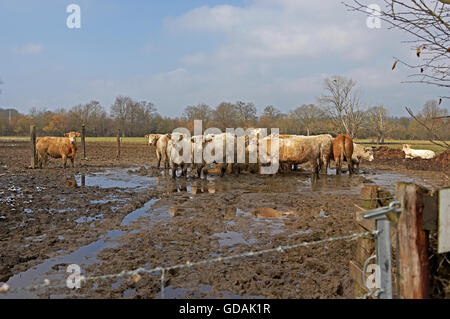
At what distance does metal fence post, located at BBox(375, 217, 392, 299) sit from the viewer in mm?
2467

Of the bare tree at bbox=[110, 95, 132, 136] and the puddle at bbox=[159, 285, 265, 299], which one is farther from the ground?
the bare tree at bbox=[110, 95, 132, 136]

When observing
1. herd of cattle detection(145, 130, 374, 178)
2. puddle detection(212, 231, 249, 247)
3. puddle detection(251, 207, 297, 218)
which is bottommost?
puddle detection(212, 231, 249, 247)

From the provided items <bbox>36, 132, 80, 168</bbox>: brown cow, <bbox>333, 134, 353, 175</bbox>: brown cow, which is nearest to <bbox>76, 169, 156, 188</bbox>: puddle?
<bbox>36, 132, 80, 168</bbox>: brown cow

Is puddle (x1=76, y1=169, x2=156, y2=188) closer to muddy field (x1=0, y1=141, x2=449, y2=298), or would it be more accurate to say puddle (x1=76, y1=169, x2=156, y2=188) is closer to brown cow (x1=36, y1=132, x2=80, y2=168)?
muddy field (x1=0, y1=141, x2=449, y2=298)

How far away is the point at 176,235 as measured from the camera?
243 inches

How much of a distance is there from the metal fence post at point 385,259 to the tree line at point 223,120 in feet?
108

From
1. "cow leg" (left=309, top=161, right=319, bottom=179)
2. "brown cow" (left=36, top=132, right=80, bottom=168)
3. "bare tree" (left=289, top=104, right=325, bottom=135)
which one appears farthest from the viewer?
"bare tree" (left=289, top=104, right=325, bottom=135)

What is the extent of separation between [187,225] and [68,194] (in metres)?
5.03

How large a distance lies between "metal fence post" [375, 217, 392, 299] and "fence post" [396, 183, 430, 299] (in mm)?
139

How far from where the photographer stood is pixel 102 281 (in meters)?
4.24

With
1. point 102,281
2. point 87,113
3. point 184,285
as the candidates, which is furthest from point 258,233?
point 87,113

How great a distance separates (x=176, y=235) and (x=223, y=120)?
4872 cm

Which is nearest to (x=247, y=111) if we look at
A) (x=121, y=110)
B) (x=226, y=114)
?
(x=226, y=114)

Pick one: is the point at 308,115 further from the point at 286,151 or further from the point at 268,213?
the point at 268,213
